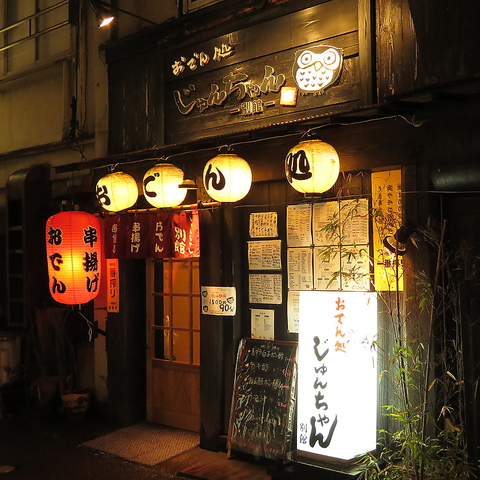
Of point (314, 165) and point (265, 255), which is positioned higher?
point (314, 165)

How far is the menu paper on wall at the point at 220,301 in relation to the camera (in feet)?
28.5

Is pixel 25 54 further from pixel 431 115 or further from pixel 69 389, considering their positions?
pixel 431 115

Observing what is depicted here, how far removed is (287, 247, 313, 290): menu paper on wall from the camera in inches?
314

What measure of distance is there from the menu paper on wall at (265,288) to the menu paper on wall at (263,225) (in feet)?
2.02

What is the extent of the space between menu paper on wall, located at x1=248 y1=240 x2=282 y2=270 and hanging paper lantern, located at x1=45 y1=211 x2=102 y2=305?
2.97 meters

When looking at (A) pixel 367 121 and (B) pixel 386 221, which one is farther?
(A) pixel 367 121

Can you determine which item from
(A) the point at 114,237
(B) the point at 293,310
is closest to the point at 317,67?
(B) the point at 293,310

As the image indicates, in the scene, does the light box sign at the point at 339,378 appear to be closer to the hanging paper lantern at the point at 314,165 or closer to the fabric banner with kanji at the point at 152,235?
the hanging paper lantern at the point at 314,165

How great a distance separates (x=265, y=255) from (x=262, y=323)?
1040 millimetres

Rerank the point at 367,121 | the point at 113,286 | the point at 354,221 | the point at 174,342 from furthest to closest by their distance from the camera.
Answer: the point at 113,286 < the point at 174,342 < the point at 354,221 < the point at 367,121

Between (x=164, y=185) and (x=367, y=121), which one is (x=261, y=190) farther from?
(x=367, y=121)

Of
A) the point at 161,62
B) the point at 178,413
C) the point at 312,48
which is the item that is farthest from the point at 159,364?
the point at 312,48

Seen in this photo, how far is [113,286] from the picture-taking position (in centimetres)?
1065

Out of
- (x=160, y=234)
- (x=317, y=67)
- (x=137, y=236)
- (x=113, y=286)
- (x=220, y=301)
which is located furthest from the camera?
(x=113, y=286)
